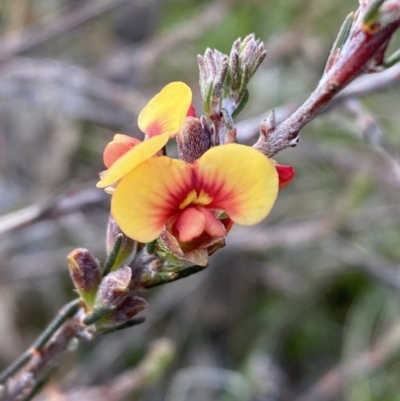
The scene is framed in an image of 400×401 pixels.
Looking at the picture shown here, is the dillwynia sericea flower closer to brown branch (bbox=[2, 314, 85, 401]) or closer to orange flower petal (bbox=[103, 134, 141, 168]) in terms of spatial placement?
orange flower petal (bbox=[103, 134, 141, 168])

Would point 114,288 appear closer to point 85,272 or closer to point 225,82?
point 85,272

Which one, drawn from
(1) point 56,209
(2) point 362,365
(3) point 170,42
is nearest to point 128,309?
(1) point 56,209

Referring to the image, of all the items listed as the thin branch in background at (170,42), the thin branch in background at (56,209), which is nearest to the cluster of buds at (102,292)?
the thin branch in background at (56,209)

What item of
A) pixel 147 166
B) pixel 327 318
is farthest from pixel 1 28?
pixel 147 166

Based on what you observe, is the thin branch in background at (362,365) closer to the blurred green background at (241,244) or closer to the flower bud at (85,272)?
the blurred green background at (241,244)

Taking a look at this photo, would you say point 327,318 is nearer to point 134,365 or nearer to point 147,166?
point 134,365

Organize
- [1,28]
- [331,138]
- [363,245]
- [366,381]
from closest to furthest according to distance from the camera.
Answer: [366,381], [363,245], [331,138], [1,28]

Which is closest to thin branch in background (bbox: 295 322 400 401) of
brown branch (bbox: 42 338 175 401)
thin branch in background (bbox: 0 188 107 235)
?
brown branch (bbox: 42 338 175 401)
